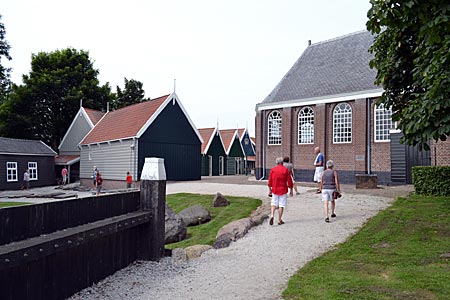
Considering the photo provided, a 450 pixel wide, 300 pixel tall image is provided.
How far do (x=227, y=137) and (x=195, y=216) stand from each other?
3343cm

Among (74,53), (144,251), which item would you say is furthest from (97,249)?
(74,53)

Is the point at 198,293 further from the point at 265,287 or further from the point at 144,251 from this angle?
the point at 144,251

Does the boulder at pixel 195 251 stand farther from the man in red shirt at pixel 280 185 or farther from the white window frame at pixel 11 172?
the white window frame at pixel 11 172

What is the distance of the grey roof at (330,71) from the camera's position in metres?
24.4

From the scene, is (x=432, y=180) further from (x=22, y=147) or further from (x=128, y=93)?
(x=128, y=93)

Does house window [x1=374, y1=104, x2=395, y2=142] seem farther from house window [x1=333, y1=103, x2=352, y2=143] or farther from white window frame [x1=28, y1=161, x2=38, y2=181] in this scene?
white window frame [x1=28, y1=161, x2=38, y2=181]

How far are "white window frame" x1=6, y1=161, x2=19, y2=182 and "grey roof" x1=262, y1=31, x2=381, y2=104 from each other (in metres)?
22.0

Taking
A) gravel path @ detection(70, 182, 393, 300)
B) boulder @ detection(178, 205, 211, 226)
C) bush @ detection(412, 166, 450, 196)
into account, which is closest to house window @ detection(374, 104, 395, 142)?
bush @ detection(412, 166, 450, 196)

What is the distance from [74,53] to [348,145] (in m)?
35.9

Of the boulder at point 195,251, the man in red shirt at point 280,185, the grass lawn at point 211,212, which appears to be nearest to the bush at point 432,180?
the grass lawn at point 211,212

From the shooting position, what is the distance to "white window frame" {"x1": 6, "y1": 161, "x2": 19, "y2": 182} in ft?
103

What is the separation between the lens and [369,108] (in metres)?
22.9

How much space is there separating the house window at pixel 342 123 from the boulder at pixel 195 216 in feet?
47.7

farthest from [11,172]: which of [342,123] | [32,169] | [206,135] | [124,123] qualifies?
[342,123]
